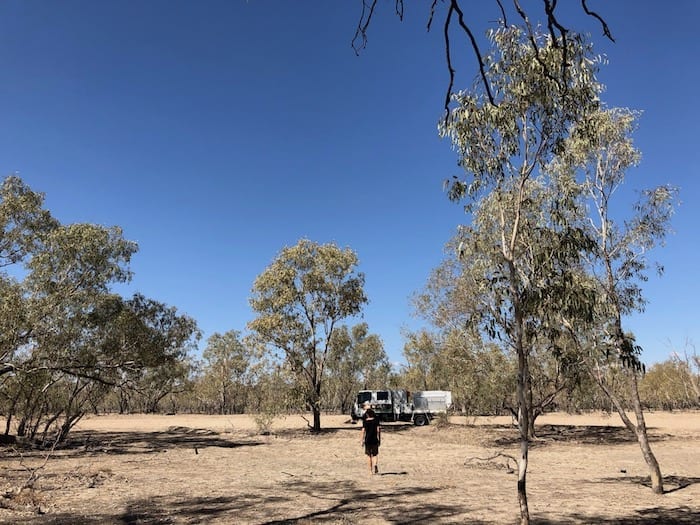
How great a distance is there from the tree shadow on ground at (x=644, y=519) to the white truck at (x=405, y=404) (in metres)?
30.4

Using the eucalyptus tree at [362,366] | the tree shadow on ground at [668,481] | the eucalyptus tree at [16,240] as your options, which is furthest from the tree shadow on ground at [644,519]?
the eucalyptus tree at [362,366]

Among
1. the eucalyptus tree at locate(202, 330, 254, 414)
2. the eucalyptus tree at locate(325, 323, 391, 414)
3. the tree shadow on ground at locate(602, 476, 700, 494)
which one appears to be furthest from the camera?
the eucalyptus tree at locate(202, 330, 254, 414)

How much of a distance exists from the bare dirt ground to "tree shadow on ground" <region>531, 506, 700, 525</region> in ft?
0.06

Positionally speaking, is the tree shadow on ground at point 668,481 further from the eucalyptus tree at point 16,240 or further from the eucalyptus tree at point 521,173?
the eucalyptus tree at point 16,240

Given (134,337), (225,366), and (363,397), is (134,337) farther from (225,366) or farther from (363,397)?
(225,366)

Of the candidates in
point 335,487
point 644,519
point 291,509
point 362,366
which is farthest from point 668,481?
point 362,366

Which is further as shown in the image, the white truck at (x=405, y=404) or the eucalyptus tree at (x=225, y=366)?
the eucalyptus tree at (x=225, y=366)

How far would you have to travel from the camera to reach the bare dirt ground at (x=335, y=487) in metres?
9.09

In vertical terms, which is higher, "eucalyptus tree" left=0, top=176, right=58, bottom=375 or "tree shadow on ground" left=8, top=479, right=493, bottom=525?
"eucalyptus tree" left=0, top=176, right=58, bottom=375

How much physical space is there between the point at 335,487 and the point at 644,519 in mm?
6668

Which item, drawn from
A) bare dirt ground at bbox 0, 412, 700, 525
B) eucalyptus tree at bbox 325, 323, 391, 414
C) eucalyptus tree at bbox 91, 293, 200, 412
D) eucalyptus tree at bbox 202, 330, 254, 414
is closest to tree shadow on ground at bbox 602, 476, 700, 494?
bare dirt ground at bbox 0, 412, 700, 525

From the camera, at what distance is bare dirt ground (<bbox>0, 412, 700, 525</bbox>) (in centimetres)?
909

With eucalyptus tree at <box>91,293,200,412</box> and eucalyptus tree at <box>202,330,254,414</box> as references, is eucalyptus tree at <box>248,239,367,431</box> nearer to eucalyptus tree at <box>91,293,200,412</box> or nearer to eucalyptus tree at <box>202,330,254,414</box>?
eucalyptus tree at <box>91,293,200,412</box>

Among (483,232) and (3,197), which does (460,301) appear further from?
(3,197)
